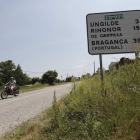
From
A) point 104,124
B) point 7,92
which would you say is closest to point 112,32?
point 104,124

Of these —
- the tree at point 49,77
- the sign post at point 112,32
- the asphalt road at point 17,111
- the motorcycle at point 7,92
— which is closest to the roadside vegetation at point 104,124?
the asphalt road at point 17,111

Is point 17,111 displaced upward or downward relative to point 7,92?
downward

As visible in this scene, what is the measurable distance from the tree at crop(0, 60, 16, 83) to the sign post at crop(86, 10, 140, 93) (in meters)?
62.0

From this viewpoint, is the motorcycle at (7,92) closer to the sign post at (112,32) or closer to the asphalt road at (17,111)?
the asphalt road at (17,111)

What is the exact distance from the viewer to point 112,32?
4.53m

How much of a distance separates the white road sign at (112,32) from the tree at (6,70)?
203 ft

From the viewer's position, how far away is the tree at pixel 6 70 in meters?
61.0

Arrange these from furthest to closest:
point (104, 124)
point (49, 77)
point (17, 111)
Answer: point (49, 77)
point (17, 111)
point (104, 124)

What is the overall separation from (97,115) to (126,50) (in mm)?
2502

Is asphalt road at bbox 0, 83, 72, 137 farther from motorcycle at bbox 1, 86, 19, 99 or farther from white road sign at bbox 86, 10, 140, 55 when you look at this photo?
motorcycle at bbox 1, 86, 19, 99

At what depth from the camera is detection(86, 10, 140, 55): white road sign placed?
4.51 m

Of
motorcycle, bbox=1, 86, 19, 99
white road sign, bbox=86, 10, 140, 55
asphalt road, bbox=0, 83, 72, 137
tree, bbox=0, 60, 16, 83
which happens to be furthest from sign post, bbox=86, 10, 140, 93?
tree, bbox=0, 60, 16, 83

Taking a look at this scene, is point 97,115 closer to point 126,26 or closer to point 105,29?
point 105,29

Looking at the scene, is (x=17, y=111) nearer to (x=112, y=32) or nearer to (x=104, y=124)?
(x=104, y=124)
